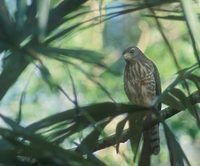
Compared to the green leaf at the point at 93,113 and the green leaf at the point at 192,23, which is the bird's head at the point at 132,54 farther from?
the green leaf at the point at 192,23

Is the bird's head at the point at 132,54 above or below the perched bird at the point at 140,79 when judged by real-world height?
above

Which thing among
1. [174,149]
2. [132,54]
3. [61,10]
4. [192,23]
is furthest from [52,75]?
[132,54]

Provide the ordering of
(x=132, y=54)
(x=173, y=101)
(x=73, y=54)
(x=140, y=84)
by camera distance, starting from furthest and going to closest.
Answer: (x=132, y=54), (x=140, y=84), (x=173, y=101), (x=73, y=54)

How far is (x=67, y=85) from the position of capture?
6090 mm

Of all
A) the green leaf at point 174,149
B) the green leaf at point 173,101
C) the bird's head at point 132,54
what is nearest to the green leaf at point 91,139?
the green leaf at point 174,149

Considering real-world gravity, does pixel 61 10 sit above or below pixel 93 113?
above

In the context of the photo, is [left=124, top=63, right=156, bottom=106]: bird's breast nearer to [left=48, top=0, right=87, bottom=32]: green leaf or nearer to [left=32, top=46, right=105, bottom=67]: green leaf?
[left=48, top=0, right=87, bottom=32]: green leaf

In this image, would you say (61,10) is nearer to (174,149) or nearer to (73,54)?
(73,54)

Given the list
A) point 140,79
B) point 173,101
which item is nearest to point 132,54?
point 140,79

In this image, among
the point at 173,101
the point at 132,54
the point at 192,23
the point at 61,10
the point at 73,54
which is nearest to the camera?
the point at 192,23

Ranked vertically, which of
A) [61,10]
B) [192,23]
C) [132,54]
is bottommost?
[192,23]

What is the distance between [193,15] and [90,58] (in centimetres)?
26

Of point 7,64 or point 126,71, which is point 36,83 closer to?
point 126,71

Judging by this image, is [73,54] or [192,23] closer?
[192,23]
